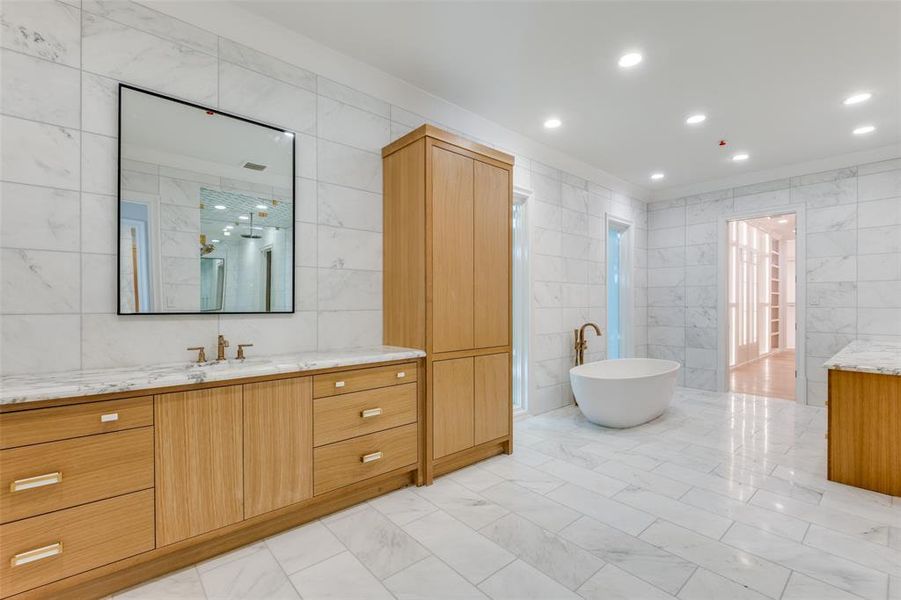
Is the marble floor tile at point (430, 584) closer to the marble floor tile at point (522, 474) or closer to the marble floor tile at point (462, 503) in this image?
the marble floor tile at point (462, 503)

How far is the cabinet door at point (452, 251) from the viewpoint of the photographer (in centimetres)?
274

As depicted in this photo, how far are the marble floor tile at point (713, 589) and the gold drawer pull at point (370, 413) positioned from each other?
1700 millimetres

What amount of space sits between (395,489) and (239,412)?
1.18m

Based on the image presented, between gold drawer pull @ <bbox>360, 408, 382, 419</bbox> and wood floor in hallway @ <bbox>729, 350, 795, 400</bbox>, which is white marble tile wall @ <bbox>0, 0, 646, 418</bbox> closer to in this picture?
gold drawer pull @ <bbox>360, 408, 382, 419</bbox>

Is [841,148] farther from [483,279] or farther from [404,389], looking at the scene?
[404,389]

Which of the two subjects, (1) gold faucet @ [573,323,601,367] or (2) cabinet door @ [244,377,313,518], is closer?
(2) cabinet door @ [244,377,313,518]

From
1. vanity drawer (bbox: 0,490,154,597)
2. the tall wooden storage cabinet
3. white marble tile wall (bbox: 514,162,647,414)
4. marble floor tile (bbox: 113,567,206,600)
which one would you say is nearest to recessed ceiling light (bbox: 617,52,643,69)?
the tall wooden storage cabinet

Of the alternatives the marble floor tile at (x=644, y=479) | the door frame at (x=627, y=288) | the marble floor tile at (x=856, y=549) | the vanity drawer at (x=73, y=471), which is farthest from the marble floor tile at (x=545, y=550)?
the door frame at (x=627, y=288)

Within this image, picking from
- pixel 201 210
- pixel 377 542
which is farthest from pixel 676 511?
pixel 201 210

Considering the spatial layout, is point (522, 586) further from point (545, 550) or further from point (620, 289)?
point (620, 289)

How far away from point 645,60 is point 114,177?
335 centimetres

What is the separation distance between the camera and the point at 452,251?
9.31 ft

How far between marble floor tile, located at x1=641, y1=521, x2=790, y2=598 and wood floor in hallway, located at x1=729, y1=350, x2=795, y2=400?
4.30m

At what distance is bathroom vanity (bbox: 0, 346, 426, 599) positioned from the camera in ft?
4.80
